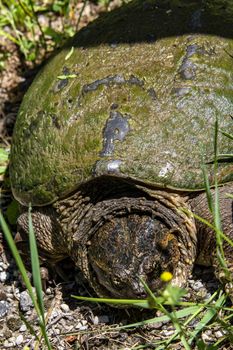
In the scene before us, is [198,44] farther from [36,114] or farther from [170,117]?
[36,114]

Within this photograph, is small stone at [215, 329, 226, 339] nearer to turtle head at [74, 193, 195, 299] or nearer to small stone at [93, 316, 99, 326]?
turtle head at [74, 193, 195, 299]

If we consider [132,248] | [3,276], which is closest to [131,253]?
[132,248]

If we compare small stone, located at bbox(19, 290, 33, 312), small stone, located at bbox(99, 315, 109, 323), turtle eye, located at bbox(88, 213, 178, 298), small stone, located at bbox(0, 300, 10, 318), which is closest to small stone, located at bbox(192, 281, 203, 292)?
turtle eye, located at bbox(88, 213, 178, 298)

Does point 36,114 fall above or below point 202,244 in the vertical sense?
above

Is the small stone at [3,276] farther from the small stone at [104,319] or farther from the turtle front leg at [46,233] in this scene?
the small stone at [104,319]

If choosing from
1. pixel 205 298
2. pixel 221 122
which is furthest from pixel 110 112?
pixel 205 298

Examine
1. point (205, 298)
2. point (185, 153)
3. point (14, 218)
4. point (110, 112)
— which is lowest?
point (205, 298)
